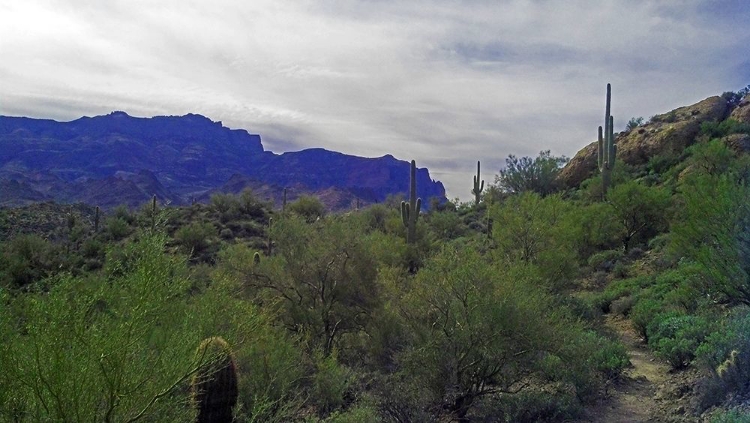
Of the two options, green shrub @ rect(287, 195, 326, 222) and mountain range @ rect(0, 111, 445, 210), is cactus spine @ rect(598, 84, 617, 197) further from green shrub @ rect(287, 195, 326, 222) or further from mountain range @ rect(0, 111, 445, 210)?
mountain range @ rect(0, 111, 445, 210)

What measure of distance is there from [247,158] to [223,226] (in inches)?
5429

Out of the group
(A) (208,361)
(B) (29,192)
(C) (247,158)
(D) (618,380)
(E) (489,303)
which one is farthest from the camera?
(C) (247,158)

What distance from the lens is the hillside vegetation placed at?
4.14 m

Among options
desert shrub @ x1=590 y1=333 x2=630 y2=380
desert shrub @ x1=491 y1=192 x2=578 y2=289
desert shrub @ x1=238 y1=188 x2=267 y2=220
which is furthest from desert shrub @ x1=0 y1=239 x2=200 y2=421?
desert shrub @ x1=238 y1=188 x2=267 y2=220

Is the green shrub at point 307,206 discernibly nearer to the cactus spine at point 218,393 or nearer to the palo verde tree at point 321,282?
the palo verde tree at point 321,282

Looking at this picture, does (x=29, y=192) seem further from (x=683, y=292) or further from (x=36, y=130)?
(x=36, y=130)

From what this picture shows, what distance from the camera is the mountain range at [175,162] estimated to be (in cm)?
9906

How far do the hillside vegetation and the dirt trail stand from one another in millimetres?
Result: 188

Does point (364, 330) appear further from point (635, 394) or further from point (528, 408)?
point (635, 394)

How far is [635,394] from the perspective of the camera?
967 centimetres

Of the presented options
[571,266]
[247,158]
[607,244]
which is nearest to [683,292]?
[571,266]

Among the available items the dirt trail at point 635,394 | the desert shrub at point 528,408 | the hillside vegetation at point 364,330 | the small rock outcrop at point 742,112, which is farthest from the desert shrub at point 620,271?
the small rock outcrop at point 742,112

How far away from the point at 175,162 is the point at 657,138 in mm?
119966

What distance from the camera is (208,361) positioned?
17.8 ft
